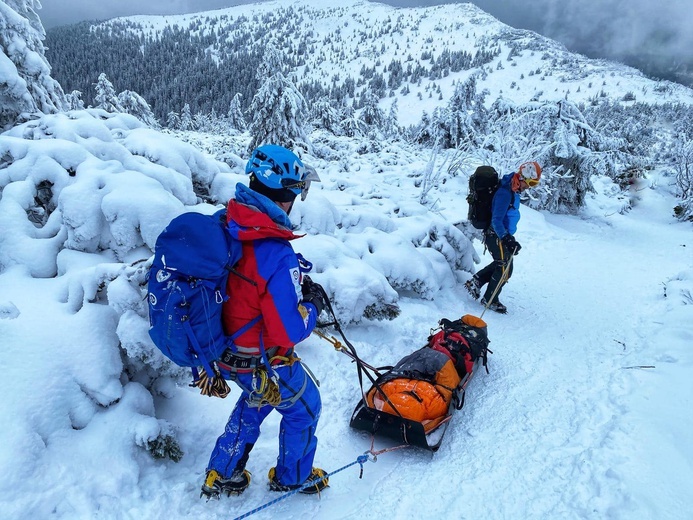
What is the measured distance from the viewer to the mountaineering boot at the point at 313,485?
2.97 metres

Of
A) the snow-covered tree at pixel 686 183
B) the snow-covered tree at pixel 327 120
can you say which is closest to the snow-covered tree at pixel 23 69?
the snow-covered tree at pixel 686 183

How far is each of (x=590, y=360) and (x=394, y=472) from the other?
3.28m

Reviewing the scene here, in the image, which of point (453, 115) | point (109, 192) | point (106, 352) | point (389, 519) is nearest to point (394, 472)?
point (389, 519)

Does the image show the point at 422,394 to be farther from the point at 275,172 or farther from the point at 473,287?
the point at 473,287

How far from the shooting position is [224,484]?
285cm

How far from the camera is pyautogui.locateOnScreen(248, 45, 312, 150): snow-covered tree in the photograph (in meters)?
19.2

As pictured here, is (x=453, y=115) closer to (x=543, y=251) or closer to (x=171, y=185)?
(x=543, y=251)

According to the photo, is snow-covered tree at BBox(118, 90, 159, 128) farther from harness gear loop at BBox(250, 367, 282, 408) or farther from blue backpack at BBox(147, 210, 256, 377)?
harness gear loop at BBox(250, 367, 282, 408)

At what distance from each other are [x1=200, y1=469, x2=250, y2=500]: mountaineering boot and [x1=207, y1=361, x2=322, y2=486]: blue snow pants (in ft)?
0.11

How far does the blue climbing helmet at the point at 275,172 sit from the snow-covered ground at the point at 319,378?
1.70 meters

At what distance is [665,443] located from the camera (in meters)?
3.08

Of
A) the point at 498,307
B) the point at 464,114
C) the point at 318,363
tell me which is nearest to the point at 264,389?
the point at 318,363

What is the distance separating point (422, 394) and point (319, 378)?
49.9 inches

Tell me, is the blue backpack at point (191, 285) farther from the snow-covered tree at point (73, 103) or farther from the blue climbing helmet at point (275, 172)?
the snow-covered tree at point (73, 103)
